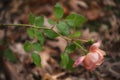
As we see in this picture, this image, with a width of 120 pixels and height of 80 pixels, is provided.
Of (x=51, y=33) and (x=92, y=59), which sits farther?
(x=51, y=33)

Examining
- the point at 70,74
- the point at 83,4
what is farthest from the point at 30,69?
the point at 83,4

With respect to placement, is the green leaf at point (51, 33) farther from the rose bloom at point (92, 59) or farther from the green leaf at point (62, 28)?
the rose bloom at point (92, 59)

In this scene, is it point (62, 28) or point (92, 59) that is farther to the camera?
point (62, 28)

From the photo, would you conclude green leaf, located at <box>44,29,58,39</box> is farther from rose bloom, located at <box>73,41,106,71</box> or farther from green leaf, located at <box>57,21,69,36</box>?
rose bloom, located at <box>73,41,106,71</box>

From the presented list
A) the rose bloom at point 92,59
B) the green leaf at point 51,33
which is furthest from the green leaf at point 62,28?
the rose bloom at point 92,59

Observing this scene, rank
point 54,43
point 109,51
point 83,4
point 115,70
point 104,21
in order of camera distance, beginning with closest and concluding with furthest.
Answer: point 115,70 → point 109,51 → point 54,43 → point 104,21 → point 83,4

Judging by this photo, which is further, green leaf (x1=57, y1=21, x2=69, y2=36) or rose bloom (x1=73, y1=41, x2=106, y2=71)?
green leaf (x1=57, y1=21, x2=69, y2=36)

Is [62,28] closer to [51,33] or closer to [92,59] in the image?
[51,33]

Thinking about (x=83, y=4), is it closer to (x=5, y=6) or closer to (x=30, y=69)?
(x=5, y=6)

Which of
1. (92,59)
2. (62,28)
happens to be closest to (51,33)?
(62,28)

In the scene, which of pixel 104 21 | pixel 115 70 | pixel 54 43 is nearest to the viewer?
pixel 115 70

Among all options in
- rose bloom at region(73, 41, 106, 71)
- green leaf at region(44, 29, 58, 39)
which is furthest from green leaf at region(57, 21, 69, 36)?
rose bloom at region(73, 41, 106, 71)
